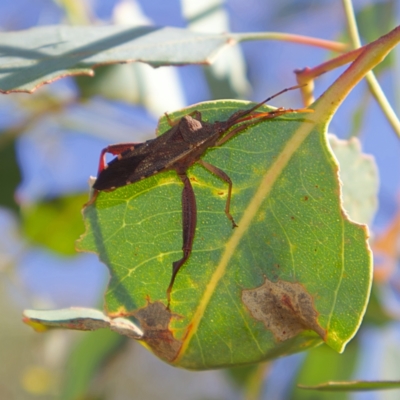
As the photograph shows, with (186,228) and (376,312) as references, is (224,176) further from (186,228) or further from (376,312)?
(376,312)

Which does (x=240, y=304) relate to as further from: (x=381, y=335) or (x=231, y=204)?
(x=381, y=335)

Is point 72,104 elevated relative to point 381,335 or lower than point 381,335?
elevated

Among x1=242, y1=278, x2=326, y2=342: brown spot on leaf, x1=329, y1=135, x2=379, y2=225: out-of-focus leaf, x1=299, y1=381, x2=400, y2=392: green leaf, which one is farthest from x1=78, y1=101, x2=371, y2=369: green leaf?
→ x1=329, y1=135, x2=379, y2=225: out-of-focus leaf

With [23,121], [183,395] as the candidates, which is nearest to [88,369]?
[23,121]

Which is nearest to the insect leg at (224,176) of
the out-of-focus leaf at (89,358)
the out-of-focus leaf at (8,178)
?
the out-of-focus leaf at (8,178)

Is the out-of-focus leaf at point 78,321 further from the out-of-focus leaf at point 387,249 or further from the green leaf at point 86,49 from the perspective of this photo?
the out-of-focus leaf at point 387,249

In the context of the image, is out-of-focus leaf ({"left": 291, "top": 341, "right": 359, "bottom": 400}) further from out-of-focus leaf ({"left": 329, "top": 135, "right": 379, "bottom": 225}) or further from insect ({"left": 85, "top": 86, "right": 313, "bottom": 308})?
insect ({"left": 85, "top": 86, "right": 313, "bottom": 308})

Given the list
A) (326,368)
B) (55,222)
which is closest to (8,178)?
(55,222)

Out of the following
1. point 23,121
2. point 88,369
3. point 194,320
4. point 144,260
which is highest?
point 23,121

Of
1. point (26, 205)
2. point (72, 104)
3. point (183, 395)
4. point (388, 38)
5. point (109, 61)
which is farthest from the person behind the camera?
point (183, 395)
